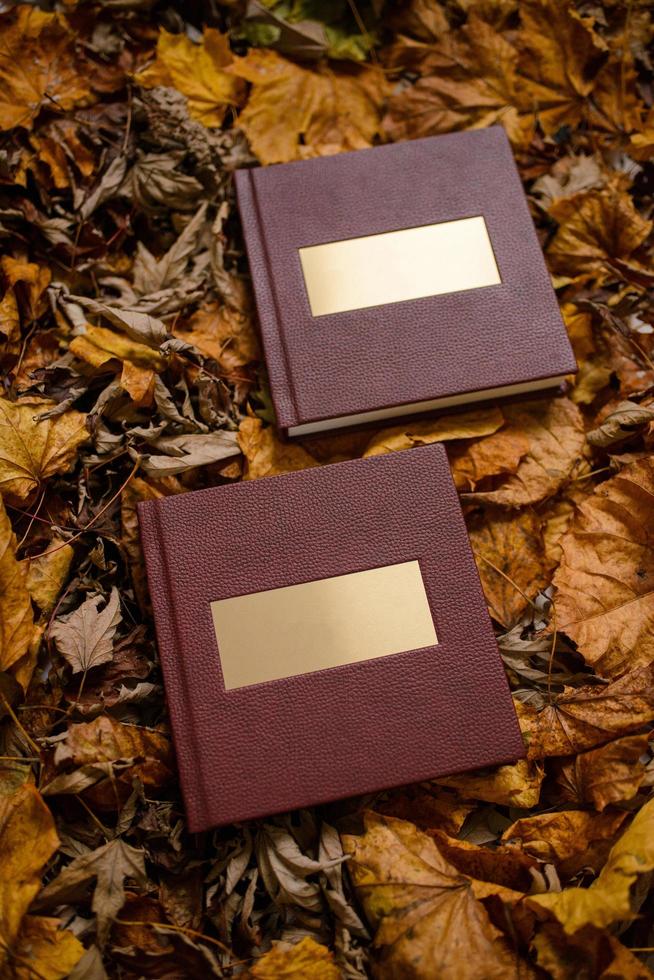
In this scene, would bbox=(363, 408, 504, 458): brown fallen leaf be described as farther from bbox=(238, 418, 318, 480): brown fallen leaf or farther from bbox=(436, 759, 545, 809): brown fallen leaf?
bbox=(436, 759, 545, 809): brown fallen leaf

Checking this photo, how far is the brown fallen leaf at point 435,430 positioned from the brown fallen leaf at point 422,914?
483mm

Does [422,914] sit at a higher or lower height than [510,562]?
lower

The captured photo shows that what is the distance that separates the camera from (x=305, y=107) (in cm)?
118

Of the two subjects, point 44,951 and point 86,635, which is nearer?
point 44,951

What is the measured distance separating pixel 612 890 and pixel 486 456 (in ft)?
1.73

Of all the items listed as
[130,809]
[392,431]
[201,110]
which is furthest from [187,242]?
[130,809]

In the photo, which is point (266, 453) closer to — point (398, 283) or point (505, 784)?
point (398, 283)

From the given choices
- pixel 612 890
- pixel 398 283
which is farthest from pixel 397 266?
pixel 612 890

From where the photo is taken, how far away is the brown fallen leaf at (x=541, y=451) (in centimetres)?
105

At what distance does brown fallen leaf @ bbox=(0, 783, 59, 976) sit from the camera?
2.72 feet

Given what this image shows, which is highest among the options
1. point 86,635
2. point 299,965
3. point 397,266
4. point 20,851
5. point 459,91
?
A: point 459,91

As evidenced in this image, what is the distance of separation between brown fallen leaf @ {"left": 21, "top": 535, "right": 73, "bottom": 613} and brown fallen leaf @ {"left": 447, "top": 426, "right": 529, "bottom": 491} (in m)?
0.52

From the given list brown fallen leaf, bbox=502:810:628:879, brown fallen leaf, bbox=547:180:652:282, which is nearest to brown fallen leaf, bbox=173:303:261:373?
brown fallen leaf, bbox=547:180:652:282

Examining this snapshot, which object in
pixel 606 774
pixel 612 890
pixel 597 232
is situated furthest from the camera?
pixel 597 232
